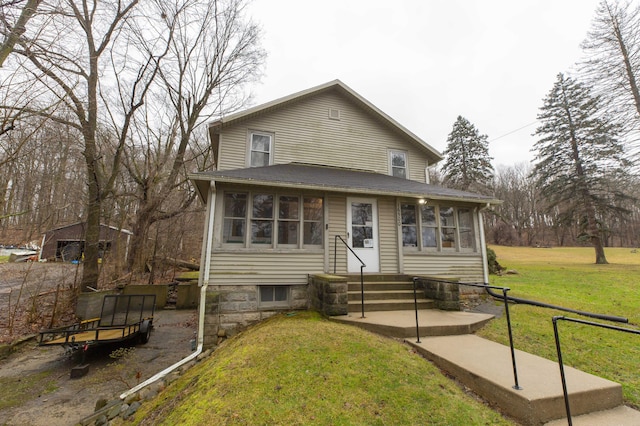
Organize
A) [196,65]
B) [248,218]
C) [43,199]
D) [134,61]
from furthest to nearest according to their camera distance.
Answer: [196,65]
[134,61]
[43,199]
[248,218]

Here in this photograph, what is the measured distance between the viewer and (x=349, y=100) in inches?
378

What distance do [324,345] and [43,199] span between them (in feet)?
27.5

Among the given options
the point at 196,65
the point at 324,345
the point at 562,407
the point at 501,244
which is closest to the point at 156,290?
the point at 324,345

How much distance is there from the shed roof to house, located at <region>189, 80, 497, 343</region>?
4cm

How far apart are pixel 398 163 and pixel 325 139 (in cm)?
299

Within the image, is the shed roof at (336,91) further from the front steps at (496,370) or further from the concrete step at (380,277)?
the front steps at (496,370)

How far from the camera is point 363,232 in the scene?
23.7ft

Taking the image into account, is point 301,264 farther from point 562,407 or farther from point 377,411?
point 562,407

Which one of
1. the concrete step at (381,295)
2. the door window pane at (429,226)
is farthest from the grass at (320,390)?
the door window pane at (429,226)

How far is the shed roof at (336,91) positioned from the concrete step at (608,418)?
853 cm

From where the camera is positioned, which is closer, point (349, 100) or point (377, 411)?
point (377, 411)

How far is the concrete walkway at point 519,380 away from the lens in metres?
2.38

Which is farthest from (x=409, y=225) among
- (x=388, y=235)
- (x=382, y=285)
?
(x=382, y=285)

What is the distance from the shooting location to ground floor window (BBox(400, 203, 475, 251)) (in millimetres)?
7504
